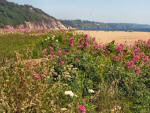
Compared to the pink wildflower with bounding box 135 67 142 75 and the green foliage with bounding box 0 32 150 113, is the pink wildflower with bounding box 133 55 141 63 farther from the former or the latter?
the pink wildflower with bounding box 135 67 142 75

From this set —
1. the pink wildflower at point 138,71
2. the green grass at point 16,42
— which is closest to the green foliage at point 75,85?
the pink wildflower at point 138,71

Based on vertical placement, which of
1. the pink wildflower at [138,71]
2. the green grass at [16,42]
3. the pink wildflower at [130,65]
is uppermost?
the pink wildflower at [130,65]

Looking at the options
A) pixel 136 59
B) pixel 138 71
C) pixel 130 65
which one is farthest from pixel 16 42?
pixel 138 71

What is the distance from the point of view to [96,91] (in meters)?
11.7

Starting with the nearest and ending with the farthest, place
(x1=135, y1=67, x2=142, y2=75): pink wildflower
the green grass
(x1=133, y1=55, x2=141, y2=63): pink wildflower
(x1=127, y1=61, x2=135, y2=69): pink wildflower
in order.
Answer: (x1=135, y1=67, x2=142, y2=75): pink wildflower
(x1=127, y1=61, x2=135, y2=69): pink wildflower
(x1=133, y1=55, x2=141, y2=63): pink wildflower
the green grass

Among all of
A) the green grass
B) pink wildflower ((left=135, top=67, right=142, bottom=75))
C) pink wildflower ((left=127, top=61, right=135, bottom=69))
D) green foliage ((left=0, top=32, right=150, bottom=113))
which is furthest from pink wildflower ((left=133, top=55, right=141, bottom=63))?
the green grass

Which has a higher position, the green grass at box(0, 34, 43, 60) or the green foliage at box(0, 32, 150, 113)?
the green foliage at box(0, 32, 150, 113)

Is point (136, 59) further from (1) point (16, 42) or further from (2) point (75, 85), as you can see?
(1) point (16, 42)

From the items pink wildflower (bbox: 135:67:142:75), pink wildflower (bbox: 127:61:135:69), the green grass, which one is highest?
pink wildflower (bbox: 127:61:135:69)

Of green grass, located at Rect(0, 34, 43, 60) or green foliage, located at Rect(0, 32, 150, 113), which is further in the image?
green grass, located at Rect(0, 34, 43, 60)

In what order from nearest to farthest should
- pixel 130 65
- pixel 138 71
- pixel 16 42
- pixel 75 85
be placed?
pixel 75 85 → pixel 138 71 → pixel 130 65 → pixel 16 42

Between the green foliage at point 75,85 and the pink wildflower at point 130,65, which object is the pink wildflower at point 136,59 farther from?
the pink wildflower at point 130,65

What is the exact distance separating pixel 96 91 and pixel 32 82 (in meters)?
3.23

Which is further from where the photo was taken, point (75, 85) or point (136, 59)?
point (136, 59)
